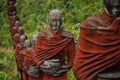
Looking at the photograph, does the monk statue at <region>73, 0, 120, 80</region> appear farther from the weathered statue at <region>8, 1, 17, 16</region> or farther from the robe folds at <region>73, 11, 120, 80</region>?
the weathered statue at <region>8, 1, 17, 16</region>

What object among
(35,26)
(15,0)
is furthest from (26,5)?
(35,26)

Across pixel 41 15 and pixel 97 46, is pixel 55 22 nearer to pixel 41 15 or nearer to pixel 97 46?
pixel 97 46

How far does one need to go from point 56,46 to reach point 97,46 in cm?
301

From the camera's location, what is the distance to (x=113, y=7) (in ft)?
12.3

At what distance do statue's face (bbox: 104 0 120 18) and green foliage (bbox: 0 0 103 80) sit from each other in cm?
676

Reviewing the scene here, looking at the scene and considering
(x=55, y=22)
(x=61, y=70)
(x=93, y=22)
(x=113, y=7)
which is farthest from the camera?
(x=61, y=70)

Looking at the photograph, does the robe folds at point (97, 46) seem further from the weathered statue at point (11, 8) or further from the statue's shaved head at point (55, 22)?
the weathered statue at point (11, 8)

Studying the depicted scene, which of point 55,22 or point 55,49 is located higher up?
point 55,22

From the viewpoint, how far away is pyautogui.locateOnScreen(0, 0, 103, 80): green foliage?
12.1 metres

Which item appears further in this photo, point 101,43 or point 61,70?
point 61,70

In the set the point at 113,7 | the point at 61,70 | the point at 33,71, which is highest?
the point at 113,7

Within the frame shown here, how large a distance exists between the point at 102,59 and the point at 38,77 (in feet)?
12.9

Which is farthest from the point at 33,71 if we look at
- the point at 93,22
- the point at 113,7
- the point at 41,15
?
the point at 41,15

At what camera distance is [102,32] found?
3.78m
